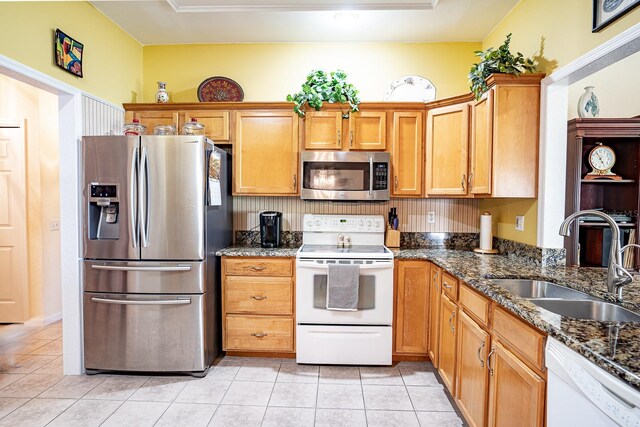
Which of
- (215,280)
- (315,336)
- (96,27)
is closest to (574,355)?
(315,336)

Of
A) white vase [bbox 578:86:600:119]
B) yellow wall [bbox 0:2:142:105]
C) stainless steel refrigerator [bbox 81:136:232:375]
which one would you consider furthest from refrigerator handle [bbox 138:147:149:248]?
white vase [bbox 578:86:600:119]

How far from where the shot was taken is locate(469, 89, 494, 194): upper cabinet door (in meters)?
2.34

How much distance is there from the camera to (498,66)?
227 centimetres

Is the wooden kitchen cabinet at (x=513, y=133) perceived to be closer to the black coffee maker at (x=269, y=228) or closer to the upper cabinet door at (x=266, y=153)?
the upper cabinet door at (x=266, y=153)

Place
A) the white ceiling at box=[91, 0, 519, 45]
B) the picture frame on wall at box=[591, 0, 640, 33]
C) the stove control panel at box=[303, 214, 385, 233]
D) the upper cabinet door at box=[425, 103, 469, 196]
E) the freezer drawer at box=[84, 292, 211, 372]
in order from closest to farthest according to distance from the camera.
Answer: the picture frame on wall at box=[591, 0, 640, 33]
the freezer drawer at box=[84, 292, 211, 372]
the white ceiling at box=[91, 0, 519, 45]
the upper cabinet door at box=[425, 103, 469, 196]
the stove control panel at box=[303, 214, 385, 233]

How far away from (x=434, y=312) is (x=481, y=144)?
131 cm

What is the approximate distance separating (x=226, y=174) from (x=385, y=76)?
175 centimetres

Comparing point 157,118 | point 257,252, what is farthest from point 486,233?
point 157,118

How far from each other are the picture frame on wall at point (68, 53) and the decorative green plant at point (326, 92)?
160 centimetres

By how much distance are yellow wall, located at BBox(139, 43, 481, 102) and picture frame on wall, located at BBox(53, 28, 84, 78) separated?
0.84 m

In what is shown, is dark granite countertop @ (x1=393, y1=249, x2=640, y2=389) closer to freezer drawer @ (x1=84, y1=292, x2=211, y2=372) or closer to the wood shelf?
the wood shelf

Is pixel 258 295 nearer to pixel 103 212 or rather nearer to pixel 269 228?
pixel 269 228

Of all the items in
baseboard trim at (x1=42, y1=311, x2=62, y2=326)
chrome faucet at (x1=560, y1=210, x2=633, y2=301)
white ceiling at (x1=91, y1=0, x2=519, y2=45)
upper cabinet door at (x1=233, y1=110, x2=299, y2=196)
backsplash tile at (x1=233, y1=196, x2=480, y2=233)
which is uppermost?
white ceiling at (x1=91, y1=0, x2=519, y2=45)

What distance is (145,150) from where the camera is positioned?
238 centimetres
